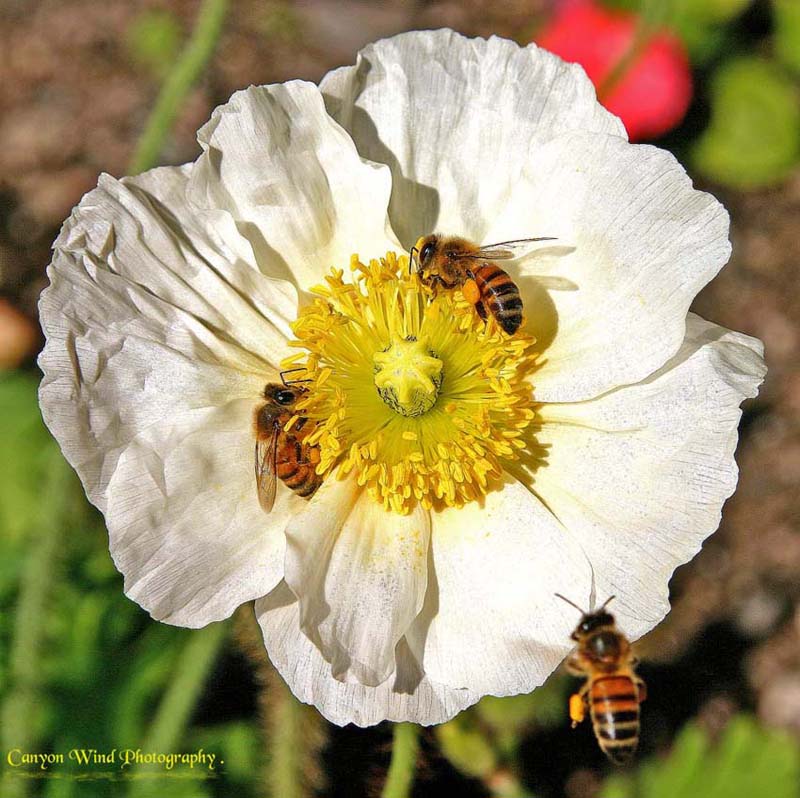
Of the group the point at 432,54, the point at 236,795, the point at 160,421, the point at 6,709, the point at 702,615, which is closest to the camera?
the point at 160,421

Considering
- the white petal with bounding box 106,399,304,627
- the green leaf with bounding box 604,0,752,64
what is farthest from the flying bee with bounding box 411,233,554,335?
the green leaf with bounding box 604,0,752,64

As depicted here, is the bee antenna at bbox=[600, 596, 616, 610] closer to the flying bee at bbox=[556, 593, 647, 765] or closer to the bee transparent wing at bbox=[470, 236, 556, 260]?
the flying bee at bbox=[556, 593, 647, 765]

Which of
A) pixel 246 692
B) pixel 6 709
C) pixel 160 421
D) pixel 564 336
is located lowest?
pixel 246 692

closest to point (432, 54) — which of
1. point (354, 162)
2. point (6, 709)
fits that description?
point (354, 162)

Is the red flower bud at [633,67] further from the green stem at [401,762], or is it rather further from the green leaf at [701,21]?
the green stem at [401,762]

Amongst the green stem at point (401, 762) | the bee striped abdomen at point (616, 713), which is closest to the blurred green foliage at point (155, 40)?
the green stem at point (401, 762)

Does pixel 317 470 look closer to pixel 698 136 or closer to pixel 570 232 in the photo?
pixel 570 232

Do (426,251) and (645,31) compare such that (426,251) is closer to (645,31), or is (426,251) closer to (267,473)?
(267,473)
